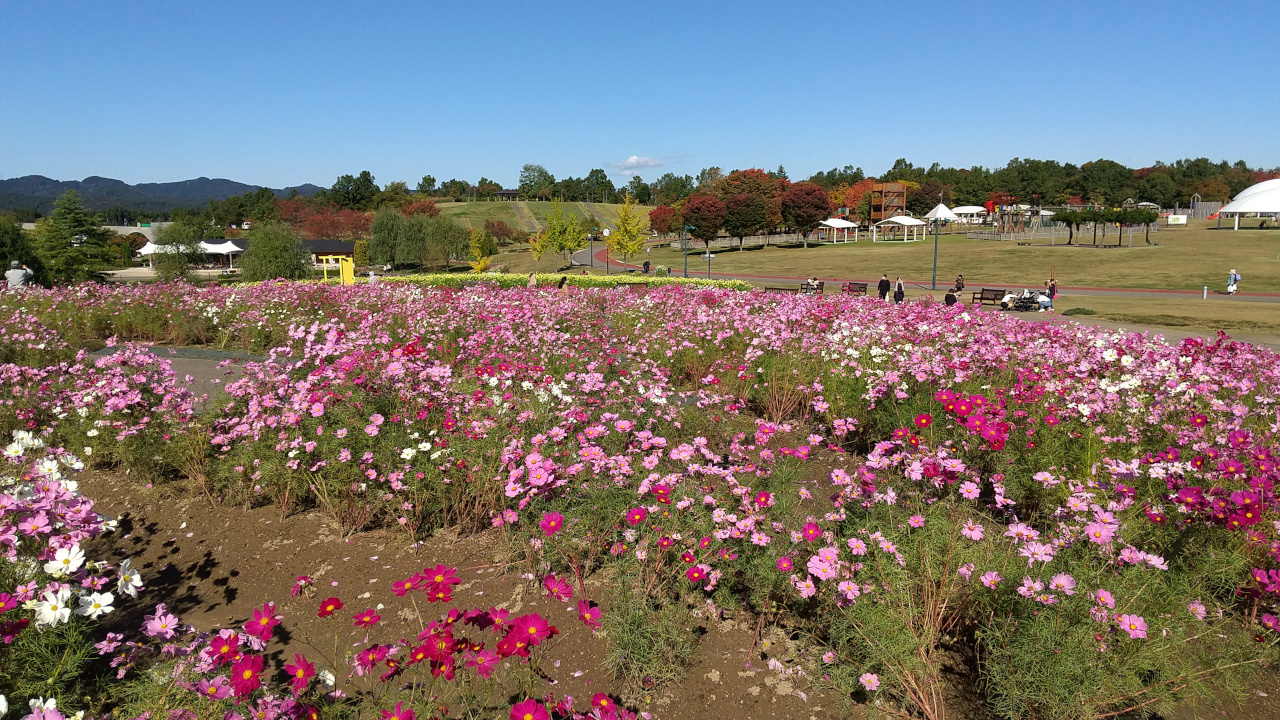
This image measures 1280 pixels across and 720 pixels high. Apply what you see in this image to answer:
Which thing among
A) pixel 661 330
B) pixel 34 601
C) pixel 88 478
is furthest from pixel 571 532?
pixel 661 330

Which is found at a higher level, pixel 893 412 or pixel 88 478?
pixel 893 412

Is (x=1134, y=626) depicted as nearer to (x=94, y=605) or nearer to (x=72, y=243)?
(x=94, y=605)

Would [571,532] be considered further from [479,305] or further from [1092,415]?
[479,305]

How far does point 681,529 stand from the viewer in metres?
3.18

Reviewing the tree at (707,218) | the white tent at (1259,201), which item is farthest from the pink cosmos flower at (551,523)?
the tree at (707,218)

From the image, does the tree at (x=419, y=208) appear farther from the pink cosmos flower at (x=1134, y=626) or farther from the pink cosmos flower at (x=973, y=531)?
the pink cosmos flower at (x=1134, y=626)

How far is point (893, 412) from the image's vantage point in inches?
206

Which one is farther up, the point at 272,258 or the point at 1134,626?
the point at 272,258

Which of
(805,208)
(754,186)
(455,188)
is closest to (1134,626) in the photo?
(805,208)

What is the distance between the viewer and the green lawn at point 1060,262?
3359 centimetres

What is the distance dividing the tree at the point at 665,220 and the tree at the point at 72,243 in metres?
56.4

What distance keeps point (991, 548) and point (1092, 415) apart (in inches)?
72.3

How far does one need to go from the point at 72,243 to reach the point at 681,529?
174 ft

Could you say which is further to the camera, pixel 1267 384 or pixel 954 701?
pixel 1267 384
